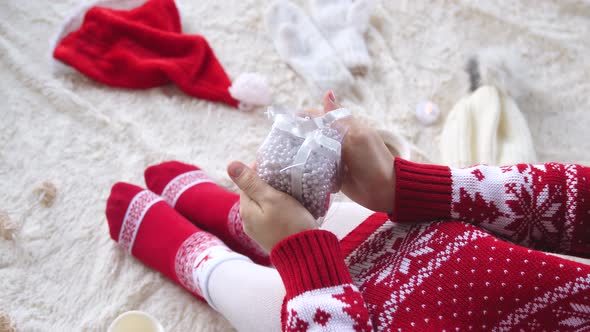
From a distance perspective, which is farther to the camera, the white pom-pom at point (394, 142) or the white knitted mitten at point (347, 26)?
the white knitted mitten at point (347, 26)

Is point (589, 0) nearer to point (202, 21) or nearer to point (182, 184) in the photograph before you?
point (202, 21)

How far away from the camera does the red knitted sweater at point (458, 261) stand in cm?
54

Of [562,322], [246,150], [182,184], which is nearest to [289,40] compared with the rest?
[246,150]

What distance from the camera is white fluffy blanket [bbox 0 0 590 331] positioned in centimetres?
82

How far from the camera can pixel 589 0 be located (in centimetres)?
122

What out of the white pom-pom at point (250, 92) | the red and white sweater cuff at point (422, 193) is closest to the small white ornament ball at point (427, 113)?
the white pom-pom at point (250, 92)

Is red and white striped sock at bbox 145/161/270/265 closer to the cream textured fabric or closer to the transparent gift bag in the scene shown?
the transparent gift bag

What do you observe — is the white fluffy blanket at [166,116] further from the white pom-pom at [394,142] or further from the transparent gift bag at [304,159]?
the transparent gift bag at [304,159]

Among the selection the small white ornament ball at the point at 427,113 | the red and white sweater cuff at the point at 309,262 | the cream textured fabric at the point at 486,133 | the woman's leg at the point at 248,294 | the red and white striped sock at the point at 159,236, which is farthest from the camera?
the small white ornament ball at the point at 427,113

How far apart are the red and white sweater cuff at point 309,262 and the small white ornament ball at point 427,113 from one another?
59 cm

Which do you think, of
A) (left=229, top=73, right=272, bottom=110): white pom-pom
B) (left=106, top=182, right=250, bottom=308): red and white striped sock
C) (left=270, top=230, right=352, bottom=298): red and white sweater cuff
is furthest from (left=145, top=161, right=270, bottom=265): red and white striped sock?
(left=270, top=230, right=352, bottom=298): red and white sweater cuff

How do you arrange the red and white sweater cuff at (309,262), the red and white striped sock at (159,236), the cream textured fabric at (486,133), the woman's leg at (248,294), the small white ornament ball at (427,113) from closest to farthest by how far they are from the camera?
the red and white sweater cuff at (309,262) → the woman's leg at (248,294) → the red and white striped sock at (159,236) → the cream textured fabric at (486,133) → the small white ornament ball at (427,113)

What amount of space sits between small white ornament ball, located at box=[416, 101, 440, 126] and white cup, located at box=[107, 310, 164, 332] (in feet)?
2.28

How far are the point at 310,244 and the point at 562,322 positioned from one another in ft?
0.99
